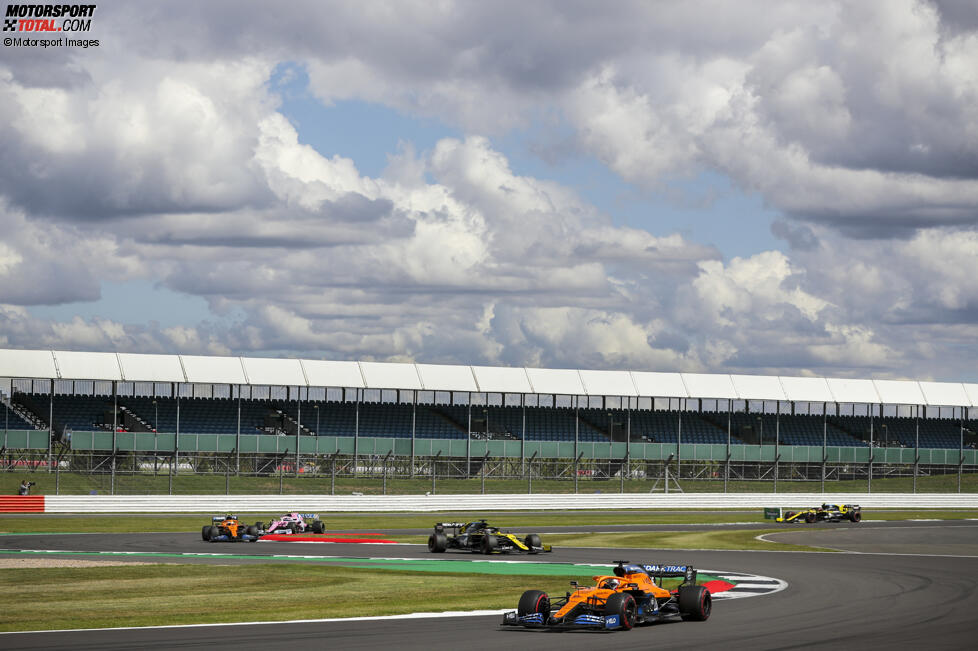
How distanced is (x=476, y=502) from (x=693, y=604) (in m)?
44.6

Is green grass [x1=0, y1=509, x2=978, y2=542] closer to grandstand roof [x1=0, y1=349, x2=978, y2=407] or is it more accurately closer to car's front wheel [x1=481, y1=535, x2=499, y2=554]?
grandstand roof [x1=0, y1=349, x2=978, y2=407]

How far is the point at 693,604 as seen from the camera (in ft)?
64.3

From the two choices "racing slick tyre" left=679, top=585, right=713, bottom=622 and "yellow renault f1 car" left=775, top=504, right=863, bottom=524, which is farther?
"yellow renault f1 car" left=775, top=504, right=863, bottom=524

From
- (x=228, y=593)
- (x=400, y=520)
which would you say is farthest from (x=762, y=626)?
(x=400, y=520)

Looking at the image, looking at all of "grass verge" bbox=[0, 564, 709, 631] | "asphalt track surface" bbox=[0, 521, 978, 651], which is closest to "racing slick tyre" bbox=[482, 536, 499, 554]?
"asphalt track surface" bbox=[0, 521, 978, 651]

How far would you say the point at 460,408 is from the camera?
3054 inches

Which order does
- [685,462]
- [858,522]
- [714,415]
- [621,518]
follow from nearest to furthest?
[858,522], [621,518], [685,462], [714,415]

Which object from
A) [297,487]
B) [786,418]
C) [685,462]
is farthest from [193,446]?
[786,418]

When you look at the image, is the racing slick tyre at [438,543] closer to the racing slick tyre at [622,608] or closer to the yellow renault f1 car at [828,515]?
the racing slick tyre at [622,608]

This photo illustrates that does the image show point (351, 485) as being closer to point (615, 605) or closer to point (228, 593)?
point (228, 593)

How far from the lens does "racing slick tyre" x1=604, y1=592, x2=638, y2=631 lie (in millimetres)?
18547

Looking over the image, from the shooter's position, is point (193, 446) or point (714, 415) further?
point (714, 415)

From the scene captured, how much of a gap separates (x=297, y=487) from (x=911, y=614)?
46.2 m

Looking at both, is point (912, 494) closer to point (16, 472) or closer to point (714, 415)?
A: point (714, 415)
